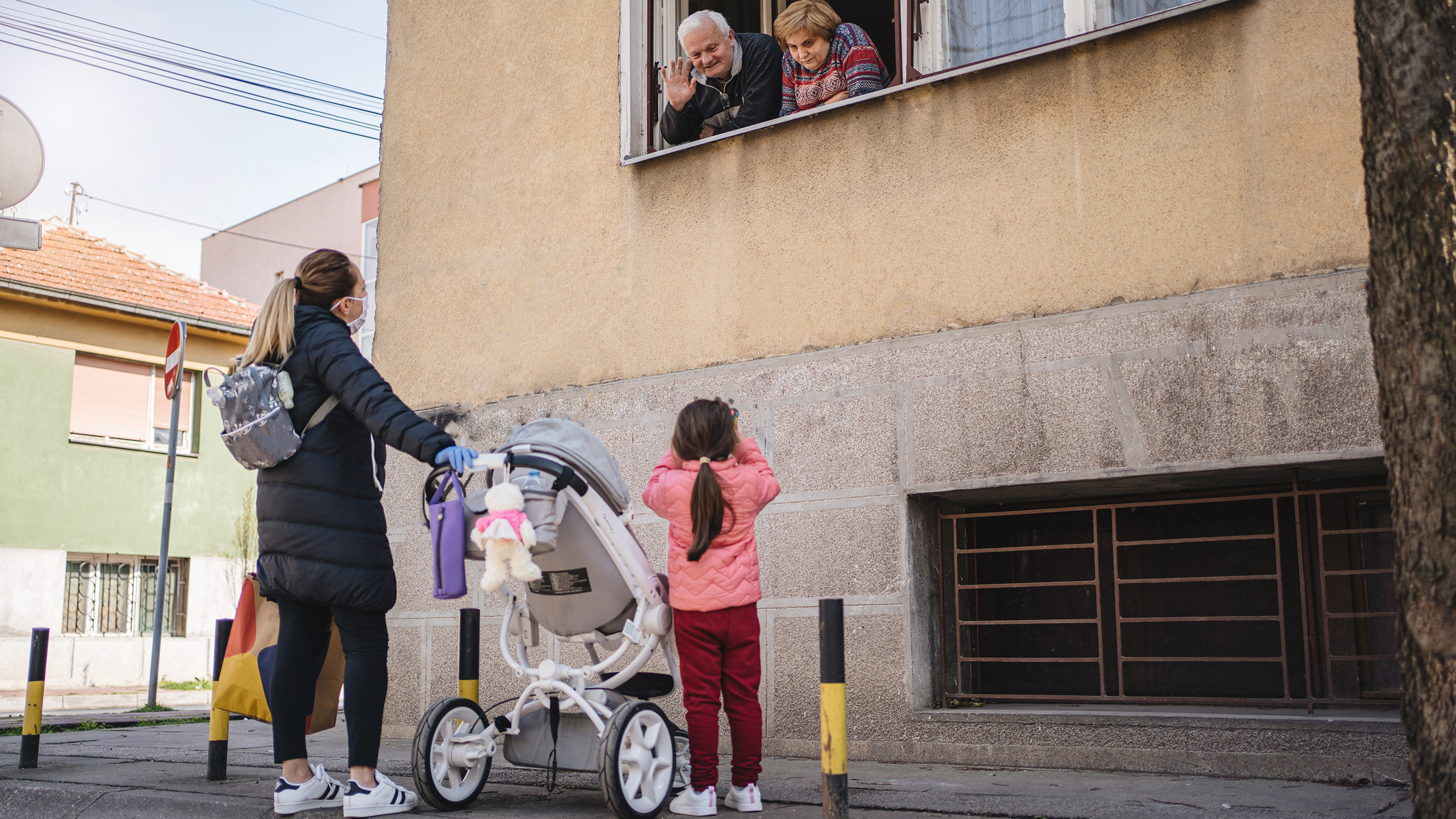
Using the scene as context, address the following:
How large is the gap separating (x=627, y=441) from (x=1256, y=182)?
343cm

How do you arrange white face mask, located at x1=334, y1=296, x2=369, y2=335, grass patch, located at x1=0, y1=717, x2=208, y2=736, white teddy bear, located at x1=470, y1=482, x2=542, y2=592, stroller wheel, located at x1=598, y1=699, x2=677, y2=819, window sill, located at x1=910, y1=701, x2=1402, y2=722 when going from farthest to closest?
grass patch, located at x1=0, y1=717, x2=208, y2=736 → window sill, located at x1=910, y1=701, x2=1402, y2=722 → white face mask, located at x1=334, y1=296, x2=369, y2=335 → stroller wheel, located at x1=598, y1=699, x2=677, y2=819 → white teddy bear, located at x1=470, y1=482, x2=542, y2=592

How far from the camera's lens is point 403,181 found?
26.7ft

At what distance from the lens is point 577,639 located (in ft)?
14.2

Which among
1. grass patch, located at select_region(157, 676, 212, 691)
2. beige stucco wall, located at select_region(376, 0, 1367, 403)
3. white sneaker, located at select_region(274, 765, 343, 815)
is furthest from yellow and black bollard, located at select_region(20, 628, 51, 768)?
grass patch, located at select_region(157, 676, 212, 691)

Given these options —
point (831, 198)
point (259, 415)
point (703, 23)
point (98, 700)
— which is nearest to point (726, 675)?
point (259, 415)

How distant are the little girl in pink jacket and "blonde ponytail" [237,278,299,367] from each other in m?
1.39

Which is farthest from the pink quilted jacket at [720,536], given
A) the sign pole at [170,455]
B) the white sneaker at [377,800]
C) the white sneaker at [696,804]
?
the sign pole at [170,455]

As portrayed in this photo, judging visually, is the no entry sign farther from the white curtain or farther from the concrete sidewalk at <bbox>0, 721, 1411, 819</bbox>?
the white curtain

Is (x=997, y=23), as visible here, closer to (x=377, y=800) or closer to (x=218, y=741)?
(x=377, y=800)

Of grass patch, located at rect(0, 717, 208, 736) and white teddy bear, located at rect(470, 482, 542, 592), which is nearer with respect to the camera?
white teddy bear, located at rect(470, 482, 542, 592)

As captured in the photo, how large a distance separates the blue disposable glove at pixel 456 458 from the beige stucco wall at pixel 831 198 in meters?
2.61

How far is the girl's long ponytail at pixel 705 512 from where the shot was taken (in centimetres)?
414

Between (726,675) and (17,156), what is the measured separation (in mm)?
4138

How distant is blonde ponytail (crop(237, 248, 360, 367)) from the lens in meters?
4.28
